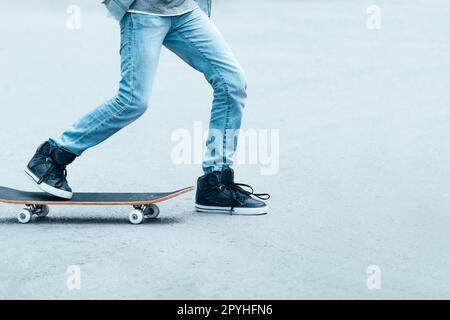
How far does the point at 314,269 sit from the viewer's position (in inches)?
248

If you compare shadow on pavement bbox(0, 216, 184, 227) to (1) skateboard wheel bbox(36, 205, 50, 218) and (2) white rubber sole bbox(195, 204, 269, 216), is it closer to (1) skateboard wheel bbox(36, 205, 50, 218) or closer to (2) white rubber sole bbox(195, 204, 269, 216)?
(1) skateboard wheel bbox(36, 205, 50, 218)

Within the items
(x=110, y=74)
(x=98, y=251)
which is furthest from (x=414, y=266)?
(x=110, y=74)

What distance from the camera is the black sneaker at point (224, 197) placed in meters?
7.76

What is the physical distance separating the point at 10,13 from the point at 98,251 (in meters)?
12.6

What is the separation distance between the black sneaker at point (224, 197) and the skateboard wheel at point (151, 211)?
38cm

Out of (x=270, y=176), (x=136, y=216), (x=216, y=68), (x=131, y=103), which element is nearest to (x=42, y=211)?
(x=136, y=216)

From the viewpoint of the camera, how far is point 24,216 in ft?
24.3

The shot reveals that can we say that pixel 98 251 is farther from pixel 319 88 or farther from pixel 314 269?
pixel 319 88

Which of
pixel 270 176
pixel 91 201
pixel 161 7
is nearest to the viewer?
pixel 161 7

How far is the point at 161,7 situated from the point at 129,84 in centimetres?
48
